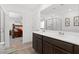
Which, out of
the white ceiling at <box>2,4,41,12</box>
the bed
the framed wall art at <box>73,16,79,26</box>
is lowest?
the bed

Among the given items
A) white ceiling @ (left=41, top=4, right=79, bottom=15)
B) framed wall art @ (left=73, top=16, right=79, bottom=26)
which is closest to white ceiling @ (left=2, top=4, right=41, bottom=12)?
white ceiling @ (left=41, top=4, right=79, bottom=15)

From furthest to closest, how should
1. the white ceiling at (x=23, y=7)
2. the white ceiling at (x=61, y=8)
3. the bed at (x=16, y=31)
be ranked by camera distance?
the bed at (x=16, y=31) < the white ceiling at (x=23, y=7) < the white ceiling at (x=61, y=8)

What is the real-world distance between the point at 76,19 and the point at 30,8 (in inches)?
149

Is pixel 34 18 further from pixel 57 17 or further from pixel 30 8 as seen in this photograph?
pixel 57 17

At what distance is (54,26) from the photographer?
3.26 m

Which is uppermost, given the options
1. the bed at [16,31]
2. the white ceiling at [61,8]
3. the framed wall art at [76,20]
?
the white ceiling at [61,8]

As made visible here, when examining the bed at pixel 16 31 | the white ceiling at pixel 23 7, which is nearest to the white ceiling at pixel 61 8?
the white ceiling at pixel 23 7

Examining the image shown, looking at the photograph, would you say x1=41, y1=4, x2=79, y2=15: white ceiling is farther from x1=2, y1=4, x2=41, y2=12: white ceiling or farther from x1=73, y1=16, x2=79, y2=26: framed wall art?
x1=2, y1=4, x2=41, y2=12: white ceiling

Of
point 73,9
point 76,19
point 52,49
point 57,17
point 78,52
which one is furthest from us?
point 57,17

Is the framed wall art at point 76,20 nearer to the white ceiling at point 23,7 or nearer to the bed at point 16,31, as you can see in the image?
the white ceiling at point 23,7

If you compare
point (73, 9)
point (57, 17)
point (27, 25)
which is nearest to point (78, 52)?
point (73, 9)

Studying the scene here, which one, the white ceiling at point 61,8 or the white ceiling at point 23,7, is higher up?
the white ceiling at point 23,7

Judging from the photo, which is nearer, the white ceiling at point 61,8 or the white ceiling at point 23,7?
the white ceiling at point 61,8

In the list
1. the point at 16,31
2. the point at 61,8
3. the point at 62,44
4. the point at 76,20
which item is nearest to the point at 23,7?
the point at 61,8
